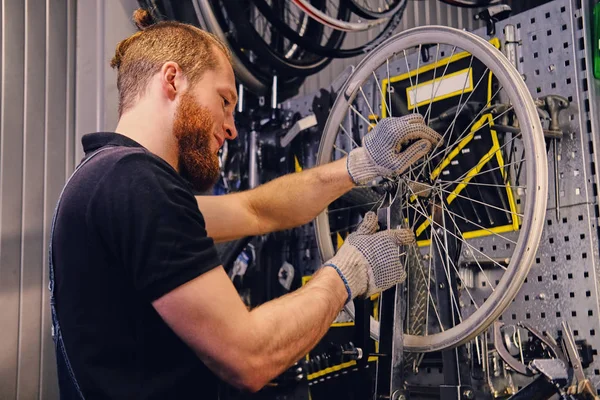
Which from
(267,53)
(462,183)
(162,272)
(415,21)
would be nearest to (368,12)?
(267,53)

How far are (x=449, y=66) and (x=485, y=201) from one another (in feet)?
1.36

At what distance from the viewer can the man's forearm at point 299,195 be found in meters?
1.77

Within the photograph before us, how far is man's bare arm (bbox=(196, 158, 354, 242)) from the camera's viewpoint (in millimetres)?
1781

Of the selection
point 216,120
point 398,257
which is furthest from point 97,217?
point 398,257

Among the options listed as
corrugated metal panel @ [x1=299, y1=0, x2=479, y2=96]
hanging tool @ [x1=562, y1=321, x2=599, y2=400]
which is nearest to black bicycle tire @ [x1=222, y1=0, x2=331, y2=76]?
corrugated metal panel @ [x1=299, y1=0, x2=479, y2=96]

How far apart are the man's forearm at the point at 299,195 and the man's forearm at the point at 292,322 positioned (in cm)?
46

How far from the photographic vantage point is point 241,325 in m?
1.17

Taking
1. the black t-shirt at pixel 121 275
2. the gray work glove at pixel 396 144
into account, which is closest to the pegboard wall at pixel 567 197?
the gray work glove at pixel 396 144

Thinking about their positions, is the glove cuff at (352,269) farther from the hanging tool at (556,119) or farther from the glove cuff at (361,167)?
the hanging tool at (556,119)

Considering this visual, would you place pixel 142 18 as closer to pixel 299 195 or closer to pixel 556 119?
pixel 299 195

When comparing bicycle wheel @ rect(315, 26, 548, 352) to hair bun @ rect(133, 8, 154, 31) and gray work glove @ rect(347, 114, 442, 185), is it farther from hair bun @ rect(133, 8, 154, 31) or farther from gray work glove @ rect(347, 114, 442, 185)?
hair bun @ rect(133, 8, 154, 31)

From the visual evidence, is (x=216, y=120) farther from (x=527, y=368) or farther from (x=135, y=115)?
(x=527, y=368)

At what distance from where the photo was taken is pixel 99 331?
3.95 feet

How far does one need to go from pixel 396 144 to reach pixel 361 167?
127 mm
